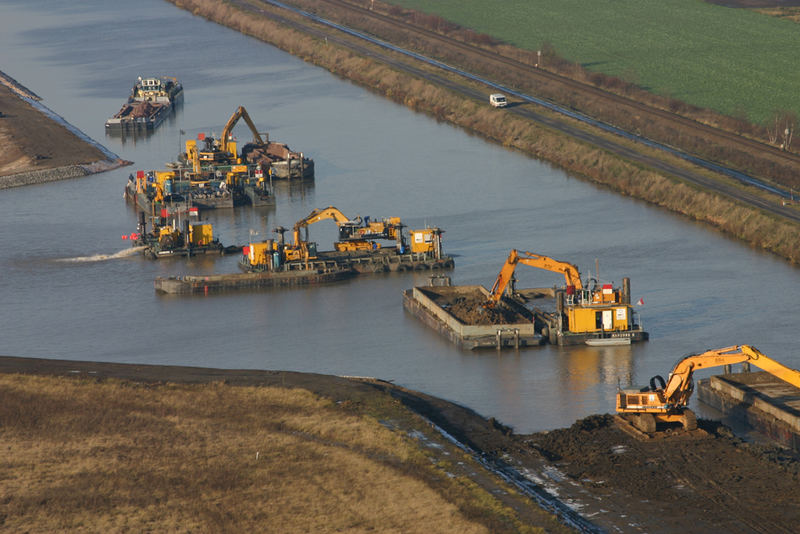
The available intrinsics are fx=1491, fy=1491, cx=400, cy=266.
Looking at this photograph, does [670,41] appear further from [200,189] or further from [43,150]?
A: [200,189]

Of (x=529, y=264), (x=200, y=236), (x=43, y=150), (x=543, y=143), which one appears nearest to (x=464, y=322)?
(x=529, y=264)

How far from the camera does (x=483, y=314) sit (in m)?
66.8

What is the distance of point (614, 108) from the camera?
121 metres

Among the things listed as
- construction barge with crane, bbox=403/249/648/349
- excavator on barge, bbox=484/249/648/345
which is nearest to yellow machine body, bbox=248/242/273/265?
construction barge with crane, bbox=403/249/648/349

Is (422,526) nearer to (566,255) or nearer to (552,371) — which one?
(552,371)

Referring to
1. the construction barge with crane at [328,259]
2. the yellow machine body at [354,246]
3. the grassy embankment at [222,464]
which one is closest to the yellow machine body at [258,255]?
the construction barge with crane at [328,259]

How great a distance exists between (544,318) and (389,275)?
50.0 ft

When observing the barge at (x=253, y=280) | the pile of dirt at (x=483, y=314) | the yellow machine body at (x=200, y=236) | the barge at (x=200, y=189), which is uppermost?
the barge at (x=200, y=189)

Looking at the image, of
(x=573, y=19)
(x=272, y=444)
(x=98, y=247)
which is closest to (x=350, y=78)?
(x=573, y=19)

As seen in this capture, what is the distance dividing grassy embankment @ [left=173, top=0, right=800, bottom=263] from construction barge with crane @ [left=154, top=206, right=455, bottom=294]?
1831cm

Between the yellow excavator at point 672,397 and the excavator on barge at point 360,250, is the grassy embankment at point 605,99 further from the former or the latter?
the yellow excavator at point 672,397

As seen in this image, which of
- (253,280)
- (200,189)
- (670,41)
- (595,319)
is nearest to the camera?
(595,319)

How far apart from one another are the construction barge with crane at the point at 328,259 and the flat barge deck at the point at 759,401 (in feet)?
88.2

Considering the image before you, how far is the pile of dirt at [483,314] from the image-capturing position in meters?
66.4
